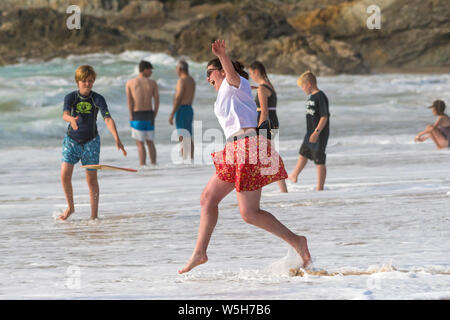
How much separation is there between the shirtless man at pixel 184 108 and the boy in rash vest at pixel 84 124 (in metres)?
5.71

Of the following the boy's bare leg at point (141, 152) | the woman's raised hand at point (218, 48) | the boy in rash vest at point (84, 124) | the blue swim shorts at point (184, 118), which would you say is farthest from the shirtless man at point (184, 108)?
the woman's raised hand at point (218, 48)

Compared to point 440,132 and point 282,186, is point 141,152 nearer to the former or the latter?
point 282,186

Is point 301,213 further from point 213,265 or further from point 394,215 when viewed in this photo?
point 213,265

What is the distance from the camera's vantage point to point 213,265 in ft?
19.5

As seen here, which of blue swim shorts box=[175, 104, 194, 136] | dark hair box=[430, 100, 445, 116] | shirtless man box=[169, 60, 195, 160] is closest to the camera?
shirtless man box=[169, 60, 195, 160]

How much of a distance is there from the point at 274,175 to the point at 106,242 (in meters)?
2.20

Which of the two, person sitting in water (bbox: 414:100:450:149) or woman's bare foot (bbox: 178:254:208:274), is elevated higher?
person sitting in water (bbox: 414:100:450:149)

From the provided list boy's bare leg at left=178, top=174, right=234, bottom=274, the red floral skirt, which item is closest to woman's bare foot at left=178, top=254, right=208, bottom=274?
boy's bare leg at left=178, top=174, right=234, bottom=274

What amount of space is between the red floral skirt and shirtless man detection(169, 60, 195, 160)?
27.9 ft

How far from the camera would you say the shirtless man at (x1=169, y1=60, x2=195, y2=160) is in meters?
13.8

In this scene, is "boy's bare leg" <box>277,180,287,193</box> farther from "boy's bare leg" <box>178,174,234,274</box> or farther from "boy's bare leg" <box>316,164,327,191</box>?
"boy's bare leg" <box>178,174,234,274</box>

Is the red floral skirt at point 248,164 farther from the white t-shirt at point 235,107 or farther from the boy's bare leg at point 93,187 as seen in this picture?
the boy's bare leg at point 93,187

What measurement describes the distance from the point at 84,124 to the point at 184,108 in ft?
20.0
